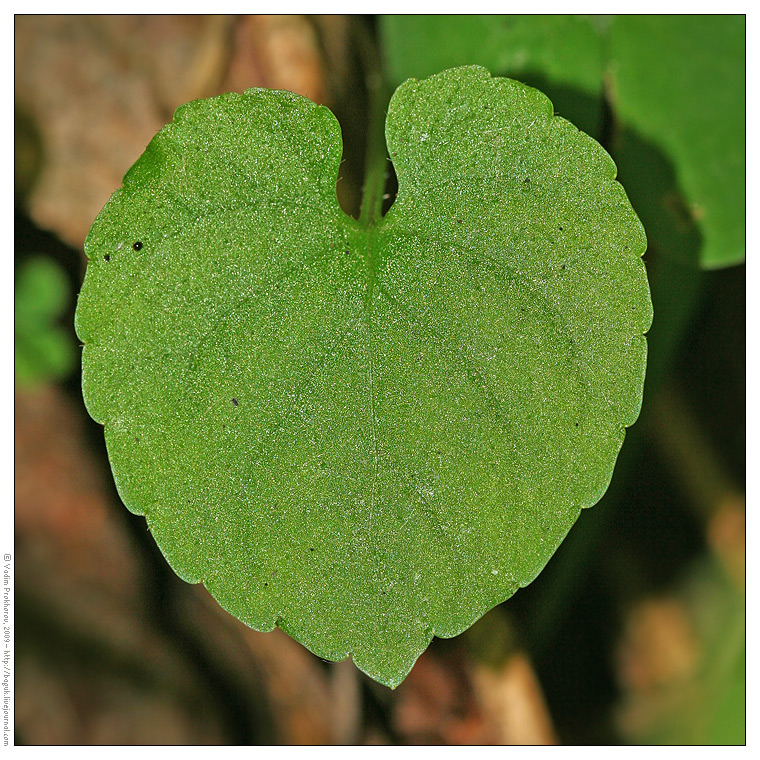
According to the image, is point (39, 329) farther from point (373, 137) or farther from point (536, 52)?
point (536, 52)

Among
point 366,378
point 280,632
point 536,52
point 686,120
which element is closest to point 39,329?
point 280,632

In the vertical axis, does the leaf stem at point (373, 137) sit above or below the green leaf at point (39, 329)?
above

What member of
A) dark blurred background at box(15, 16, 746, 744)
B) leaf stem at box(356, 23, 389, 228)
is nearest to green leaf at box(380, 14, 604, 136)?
dark blurred background at box(15, 16, 746, 744)

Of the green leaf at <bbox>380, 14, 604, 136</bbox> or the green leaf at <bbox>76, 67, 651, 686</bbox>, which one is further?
the green leaf at <bbox>380, 14, 604, 136</bbox>

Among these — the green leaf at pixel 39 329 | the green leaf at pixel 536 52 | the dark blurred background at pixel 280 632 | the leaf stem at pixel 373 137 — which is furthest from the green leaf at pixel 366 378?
the green leaf at pixel 39 329

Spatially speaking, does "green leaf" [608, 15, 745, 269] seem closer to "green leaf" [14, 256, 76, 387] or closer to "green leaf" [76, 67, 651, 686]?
"green leaf" [76, 67, 651, 686]

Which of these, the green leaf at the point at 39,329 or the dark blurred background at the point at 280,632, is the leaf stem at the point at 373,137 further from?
the green leaf at the point at 39,329

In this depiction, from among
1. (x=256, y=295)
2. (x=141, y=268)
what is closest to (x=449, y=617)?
(x=256, y=295)

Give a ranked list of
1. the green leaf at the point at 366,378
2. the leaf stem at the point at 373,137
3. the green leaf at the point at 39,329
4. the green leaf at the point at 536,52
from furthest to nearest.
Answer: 1. the green leaf at the point at 39,329
2. the green leaf at the point at 536,52
3. the leaf stem at the point at 373,137
4. the green leaf at the point at 366,378
